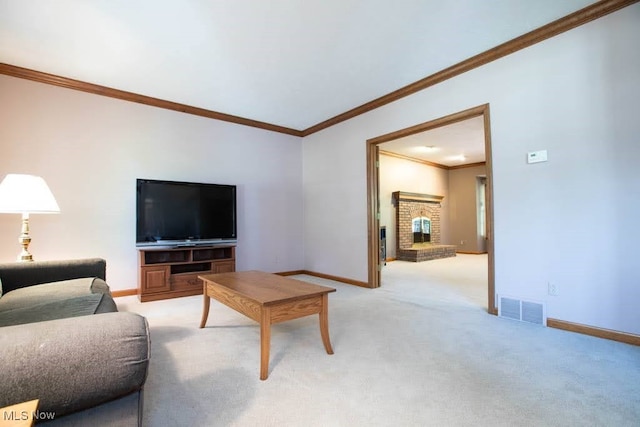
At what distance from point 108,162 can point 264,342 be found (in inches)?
132

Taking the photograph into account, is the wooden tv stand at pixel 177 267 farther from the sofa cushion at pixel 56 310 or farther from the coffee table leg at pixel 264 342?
the coffee table leg at pixel 264 342

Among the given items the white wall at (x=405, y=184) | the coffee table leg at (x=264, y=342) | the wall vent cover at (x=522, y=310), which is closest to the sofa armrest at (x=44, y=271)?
the coffee table leg at (x=264, y=342)

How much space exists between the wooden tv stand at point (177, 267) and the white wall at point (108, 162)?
40 centimetres

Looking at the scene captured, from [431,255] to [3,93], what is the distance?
7833mm

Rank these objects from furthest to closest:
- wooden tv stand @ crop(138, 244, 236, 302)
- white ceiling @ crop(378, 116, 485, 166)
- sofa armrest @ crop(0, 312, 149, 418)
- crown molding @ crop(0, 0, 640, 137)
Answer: white ceiling @ crop(378, 116, 485, 166) < wooden tv stand @ crop(138, 244, 236, 302) < crown molding @ crop(0, 0, 640, 137) < sofa armrest @ crop(0, 312, 149, 418)

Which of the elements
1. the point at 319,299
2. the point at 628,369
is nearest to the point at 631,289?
the point at 628,369

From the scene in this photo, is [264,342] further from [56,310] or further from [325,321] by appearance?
[56,310]

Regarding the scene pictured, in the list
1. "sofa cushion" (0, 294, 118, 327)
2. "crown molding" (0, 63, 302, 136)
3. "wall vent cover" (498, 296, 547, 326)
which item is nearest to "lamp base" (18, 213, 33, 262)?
"sofa cushion" (0, 294, 118, 327)

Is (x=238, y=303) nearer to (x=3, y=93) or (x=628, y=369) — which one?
(x=628, y=369)

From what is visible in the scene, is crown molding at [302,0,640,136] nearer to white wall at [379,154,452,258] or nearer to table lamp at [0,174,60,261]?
white wall at [379,154,452,258]

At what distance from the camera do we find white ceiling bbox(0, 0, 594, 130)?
238 cm

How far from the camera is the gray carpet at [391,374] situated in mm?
1455

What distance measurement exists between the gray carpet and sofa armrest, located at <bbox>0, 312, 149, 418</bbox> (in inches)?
28.0

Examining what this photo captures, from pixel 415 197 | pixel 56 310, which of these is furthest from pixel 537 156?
pixel 415 197
